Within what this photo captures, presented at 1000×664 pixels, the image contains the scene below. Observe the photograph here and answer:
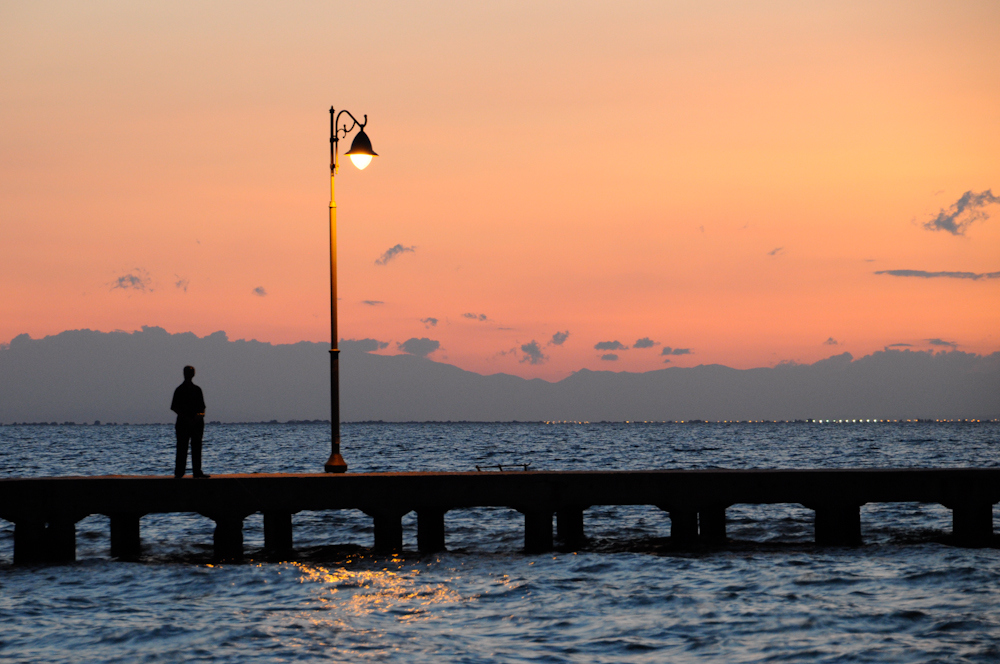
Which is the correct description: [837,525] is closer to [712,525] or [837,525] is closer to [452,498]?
[712,525]

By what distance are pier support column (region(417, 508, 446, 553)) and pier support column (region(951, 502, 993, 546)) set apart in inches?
376

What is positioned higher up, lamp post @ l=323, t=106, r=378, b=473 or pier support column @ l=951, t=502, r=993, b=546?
lamp post @ l=323, t=106, r=378, b=473

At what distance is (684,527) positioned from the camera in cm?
1833

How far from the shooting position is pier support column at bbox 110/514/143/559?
58.9 ft

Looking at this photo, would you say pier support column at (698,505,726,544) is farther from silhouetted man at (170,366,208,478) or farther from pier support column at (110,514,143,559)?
pier support column at (110,514,143,559)

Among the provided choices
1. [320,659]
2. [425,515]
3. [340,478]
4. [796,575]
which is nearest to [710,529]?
[796,575]

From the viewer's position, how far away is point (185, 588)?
608 inches

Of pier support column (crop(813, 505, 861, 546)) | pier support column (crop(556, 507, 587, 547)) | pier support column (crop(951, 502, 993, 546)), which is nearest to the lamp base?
pier support column (crop(556, 507, 587, 547))

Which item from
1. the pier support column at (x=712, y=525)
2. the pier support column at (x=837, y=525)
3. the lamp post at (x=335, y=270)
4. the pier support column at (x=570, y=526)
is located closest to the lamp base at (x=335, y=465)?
the lamp post at (x=335, y=270)

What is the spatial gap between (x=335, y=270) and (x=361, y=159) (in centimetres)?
220

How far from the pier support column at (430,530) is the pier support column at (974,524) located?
956cm

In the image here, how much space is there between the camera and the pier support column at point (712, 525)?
1900 cm

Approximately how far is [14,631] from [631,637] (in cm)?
768

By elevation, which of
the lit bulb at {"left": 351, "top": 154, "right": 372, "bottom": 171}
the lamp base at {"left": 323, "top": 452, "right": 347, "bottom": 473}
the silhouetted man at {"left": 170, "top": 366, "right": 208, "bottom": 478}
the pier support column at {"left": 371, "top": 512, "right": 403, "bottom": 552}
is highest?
the lit bulb at {"left": 351, "top": 154, "right": 372, "bottom": 171}
